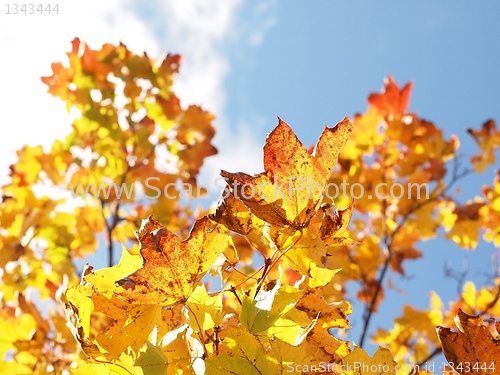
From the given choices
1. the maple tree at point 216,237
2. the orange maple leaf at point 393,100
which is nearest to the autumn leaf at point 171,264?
the maple tree at point 216,237

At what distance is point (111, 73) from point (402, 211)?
1.65 meters

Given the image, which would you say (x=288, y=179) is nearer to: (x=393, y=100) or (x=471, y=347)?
(x=471, y=347)

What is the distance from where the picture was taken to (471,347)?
0.55m

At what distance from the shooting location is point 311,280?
2.04 ft

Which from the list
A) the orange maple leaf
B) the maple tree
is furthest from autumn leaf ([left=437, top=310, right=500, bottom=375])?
the orange maple leaf

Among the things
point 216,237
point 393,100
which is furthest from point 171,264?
point 393,100

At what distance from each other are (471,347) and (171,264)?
1.12 feet

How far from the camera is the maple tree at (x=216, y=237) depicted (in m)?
0.52

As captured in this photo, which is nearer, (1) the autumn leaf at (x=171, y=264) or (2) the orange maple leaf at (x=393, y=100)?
(1) the autumn leaf at (x=171, y=264)

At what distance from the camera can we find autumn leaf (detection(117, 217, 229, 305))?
49cm

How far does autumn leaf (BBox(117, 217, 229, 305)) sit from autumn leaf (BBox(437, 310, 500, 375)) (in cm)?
27

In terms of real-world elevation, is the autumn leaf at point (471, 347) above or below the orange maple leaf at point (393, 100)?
below

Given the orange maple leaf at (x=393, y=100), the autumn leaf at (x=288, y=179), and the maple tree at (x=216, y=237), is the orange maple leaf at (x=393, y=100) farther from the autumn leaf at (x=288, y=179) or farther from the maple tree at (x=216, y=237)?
the autumn leaf at (x=288, y=179)

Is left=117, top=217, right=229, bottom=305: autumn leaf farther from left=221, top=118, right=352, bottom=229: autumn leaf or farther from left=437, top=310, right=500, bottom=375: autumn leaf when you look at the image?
left=437, top=310, right=500, bottom=375: autumn leaf
